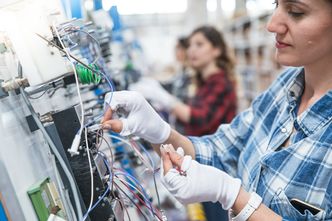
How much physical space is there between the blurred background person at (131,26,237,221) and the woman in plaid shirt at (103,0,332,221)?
3.84 ft

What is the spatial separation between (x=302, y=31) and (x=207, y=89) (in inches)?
57.4

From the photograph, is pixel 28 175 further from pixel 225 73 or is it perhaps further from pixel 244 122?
pixel 225 73

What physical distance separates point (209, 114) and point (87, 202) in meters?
1.55

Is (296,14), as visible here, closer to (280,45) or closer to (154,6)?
(280,45)

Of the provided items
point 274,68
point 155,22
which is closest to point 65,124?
point 274,68

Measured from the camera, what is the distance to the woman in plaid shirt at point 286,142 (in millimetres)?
840

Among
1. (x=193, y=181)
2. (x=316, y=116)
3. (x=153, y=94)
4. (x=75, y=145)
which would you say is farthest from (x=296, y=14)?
(x=153, y=94)

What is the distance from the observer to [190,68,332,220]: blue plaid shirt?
0.85 m

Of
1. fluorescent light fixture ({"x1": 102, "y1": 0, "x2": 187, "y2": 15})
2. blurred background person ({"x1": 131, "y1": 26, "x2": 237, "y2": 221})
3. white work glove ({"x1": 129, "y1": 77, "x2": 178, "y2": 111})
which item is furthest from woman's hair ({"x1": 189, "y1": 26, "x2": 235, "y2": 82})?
fluorescent light fixture ({"x1": 102, "y1": 0, "x2": 187, "y2": 15})

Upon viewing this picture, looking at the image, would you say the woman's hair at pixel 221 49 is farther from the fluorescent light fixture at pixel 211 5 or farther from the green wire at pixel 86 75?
the fluorescent light fixture at pixel 211 5

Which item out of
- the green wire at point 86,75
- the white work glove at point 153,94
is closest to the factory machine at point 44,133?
the green wire at point 86,75

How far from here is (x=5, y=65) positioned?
0.74 meters

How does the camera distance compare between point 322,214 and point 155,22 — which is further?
point 155,22

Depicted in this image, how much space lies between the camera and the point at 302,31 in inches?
34.0
